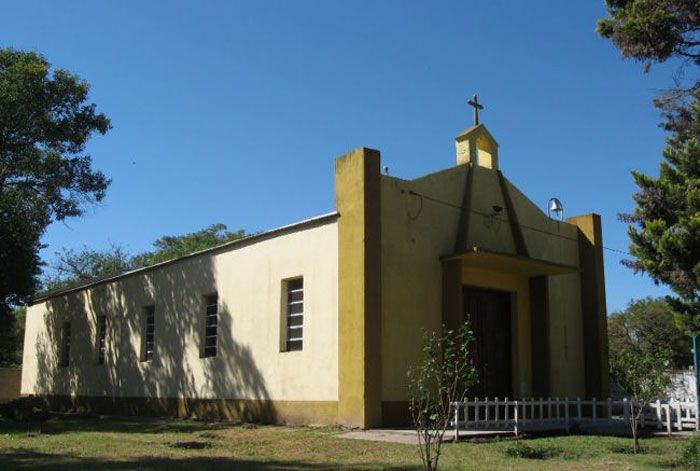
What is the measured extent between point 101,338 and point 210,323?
22.3ft

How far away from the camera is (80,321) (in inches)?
976

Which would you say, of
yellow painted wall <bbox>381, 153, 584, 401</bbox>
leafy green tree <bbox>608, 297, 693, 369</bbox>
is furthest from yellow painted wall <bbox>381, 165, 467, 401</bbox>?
leafy green tree <bbox>608, 297, 693, 369</bbox>

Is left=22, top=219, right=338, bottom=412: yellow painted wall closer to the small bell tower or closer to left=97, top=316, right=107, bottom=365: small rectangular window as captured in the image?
left=97, top=316, right=107, bottom=365: small rectangular window

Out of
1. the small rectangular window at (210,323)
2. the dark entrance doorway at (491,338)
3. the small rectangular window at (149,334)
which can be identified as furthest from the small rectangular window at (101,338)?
the dark entrance doorway at (491,338)

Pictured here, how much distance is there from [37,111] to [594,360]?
17269mm

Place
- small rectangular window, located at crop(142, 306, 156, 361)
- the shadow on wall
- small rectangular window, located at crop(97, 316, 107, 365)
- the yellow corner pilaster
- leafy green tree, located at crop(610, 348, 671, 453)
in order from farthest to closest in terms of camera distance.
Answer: small rectangular window, located at crop(97, 316, 107, 365)
small rectangular window, located at crop(142, 306, 156, 361)
the shadow on wall
the yellow corner pilaster
leafy green tree, located at crop(610, 348, 671, 453)

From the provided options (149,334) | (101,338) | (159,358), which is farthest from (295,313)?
(101,338)

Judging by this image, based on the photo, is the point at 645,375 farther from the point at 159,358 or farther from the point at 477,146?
the point at 159,358

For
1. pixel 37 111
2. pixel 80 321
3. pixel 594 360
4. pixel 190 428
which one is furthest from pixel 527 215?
pixel 80 321

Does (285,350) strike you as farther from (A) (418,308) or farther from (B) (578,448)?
(B) (578,448)

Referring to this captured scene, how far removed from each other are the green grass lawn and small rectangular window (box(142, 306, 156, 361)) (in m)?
6.04

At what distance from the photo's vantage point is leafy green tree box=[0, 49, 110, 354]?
66.0 ft

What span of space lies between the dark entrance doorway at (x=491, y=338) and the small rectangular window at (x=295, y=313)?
3.86 metres

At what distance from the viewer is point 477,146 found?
1781 cm
